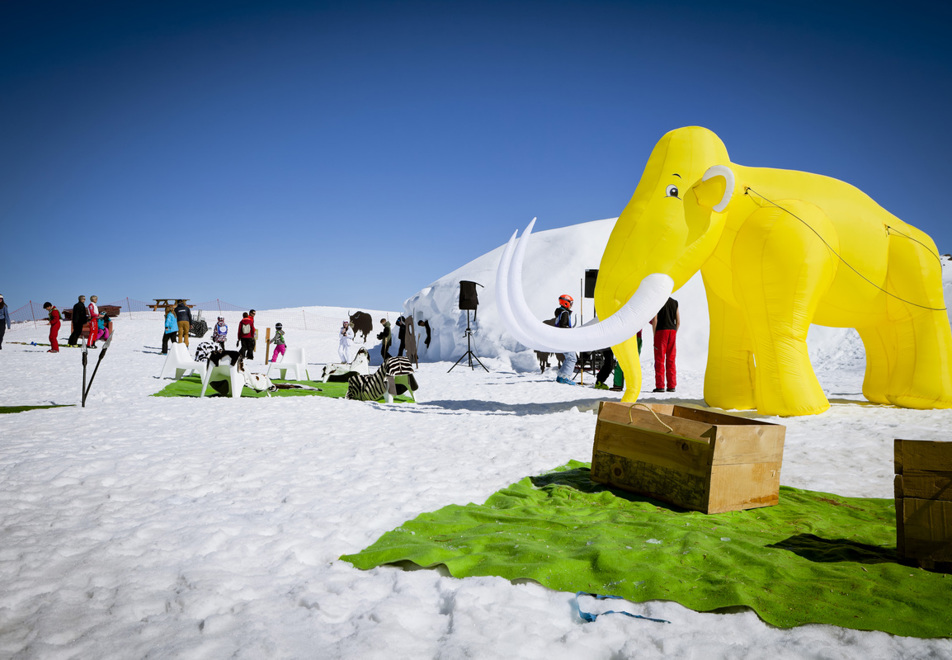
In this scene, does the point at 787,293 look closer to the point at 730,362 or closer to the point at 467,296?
the point at 730,362

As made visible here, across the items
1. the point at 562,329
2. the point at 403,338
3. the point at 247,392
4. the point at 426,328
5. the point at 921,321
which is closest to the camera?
the point at 562,329

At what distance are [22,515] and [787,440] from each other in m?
5.65

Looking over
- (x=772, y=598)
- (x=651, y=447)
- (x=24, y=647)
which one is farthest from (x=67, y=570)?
(x=651, y=447)

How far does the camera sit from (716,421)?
13.3 ft

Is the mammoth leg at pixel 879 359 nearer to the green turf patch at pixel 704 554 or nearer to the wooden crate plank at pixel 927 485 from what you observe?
the green turf patch at pixel 704 554

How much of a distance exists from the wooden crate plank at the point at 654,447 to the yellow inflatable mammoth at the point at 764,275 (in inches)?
64.8

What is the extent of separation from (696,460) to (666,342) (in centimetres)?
658

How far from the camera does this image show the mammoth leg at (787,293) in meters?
6.10

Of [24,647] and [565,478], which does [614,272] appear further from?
[24,647]

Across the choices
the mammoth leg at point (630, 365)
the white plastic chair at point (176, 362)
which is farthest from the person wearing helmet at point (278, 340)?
the mammoth leg at point (630, 365)

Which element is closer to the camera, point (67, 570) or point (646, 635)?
point (646, 635)

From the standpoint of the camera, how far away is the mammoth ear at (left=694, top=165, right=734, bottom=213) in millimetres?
6109

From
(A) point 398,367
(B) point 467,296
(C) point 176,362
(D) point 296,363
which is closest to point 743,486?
(A) point 398,367

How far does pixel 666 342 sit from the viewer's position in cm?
963
